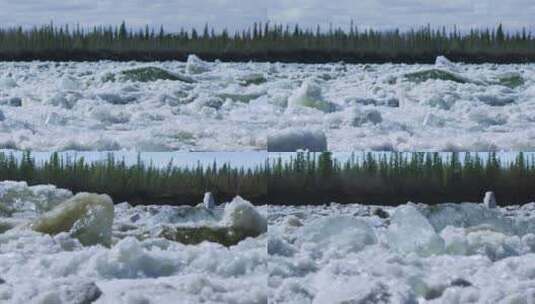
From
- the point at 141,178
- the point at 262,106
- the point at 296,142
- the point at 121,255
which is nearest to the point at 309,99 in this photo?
the point at 262,106

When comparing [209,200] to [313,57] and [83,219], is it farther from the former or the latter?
[313,57]

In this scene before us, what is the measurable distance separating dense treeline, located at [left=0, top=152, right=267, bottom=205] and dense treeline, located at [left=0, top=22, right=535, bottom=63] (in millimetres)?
455

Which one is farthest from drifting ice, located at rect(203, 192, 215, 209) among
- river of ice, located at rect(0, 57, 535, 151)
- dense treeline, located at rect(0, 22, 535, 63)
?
dense treeline, located at rect(0, 22, 535, 63)

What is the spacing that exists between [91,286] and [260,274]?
408mm

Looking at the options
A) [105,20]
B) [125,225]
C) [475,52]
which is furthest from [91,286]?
[475,52]

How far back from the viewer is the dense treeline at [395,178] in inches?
133

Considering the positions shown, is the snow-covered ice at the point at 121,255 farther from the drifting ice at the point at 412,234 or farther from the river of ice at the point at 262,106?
the drifting ice at the point at 412,234

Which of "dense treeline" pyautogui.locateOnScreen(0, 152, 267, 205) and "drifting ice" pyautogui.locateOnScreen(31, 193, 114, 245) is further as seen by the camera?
"drifting ice" pyautogui.locateOnScreen(31, 193, 114, 245)

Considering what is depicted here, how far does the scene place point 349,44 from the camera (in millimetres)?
4051

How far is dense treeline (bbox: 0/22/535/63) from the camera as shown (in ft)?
12.5

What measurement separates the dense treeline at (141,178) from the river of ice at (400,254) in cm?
12

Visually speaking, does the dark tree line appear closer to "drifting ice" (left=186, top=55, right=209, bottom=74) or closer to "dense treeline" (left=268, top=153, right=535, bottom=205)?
"dense treeline" (left=268, top=153, right=535, bottom=205)

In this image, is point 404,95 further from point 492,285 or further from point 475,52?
point 492,285

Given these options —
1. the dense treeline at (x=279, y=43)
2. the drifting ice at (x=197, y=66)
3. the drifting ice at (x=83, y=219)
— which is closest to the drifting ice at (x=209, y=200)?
the drifting ice at (x=83, y=219)
